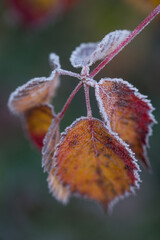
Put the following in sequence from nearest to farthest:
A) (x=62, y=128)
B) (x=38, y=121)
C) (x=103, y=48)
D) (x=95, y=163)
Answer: (x=103, y=48) < (x=95, y=163) < (x=38, y=121) < (x=62, y=128)

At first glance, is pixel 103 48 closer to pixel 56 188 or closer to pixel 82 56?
pixel 82 56

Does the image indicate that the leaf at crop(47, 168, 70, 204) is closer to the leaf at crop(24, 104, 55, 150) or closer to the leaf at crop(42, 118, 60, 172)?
the leaf at crop(42, 118, 60, 172)

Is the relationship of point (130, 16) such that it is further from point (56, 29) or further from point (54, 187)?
point (54, 187)

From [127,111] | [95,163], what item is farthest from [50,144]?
[127,111]

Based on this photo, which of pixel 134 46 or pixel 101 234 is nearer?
pixel 134 46

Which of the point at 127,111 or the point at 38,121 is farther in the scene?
the point at 38,121

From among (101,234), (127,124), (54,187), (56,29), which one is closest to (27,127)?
(54,187)

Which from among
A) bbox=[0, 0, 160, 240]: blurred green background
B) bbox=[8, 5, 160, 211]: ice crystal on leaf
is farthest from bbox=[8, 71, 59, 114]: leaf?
bbox=[0, 0, 160, 240]: blurred green background
